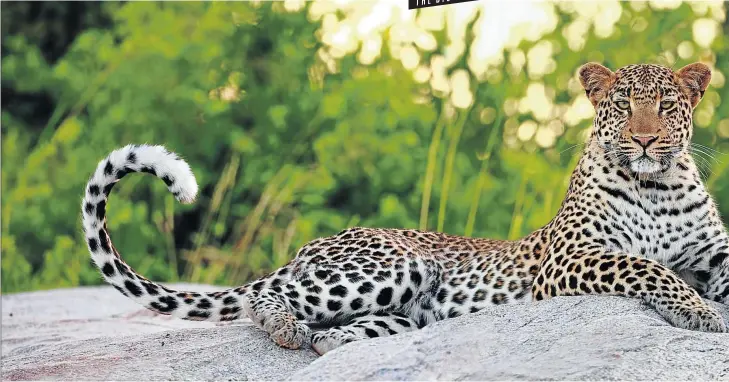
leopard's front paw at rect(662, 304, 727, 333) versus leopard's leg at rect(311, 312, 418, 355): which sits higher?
leopard's front paw at rect(662, 304, 727, 333)

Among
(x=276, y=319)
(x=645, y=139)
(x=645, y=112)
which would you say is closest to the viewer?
(x=276, y=319)

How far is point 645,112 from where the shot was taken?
6.84 meters

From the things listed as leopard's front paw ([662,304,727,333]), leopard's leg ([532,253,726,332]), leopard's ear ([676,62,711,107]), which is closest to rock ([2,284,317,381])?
leopard's leg ([532,253,726,332])

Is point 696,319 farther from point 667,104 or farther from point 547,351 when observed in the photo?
point 667,104

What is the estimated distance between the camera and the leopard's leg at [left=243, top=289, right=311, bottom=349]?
642cm

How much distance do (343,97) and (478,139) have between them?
1.88 metres

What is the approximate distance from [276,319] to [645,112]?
105 inches

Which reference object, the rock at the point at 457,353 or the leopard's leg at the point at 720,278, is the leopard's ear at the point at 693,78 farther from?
the rock at the point at 457,353

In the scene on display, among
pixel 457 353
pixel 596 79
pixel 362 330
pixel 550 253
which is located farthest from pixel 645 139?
pixel 362 330

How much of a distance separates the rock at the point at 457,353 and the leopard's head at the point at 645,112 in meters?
1.05

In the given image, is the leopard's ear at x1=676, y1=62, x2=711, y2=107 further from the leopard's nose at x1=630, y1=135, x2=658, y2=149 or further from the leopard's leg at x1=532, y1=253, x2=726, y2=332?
the leopard's leg at x1=532, y1=253, x2=726, y2=332

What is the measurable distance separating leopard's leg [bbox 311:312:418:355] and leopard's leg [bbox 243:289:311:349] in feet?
0.40

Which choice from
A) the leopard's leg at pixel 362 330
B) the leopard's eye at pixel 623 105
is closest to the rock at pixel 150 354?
the leopard's leg at pixel 362 330

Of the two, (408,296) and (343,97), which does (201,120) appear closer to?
(343,97)
